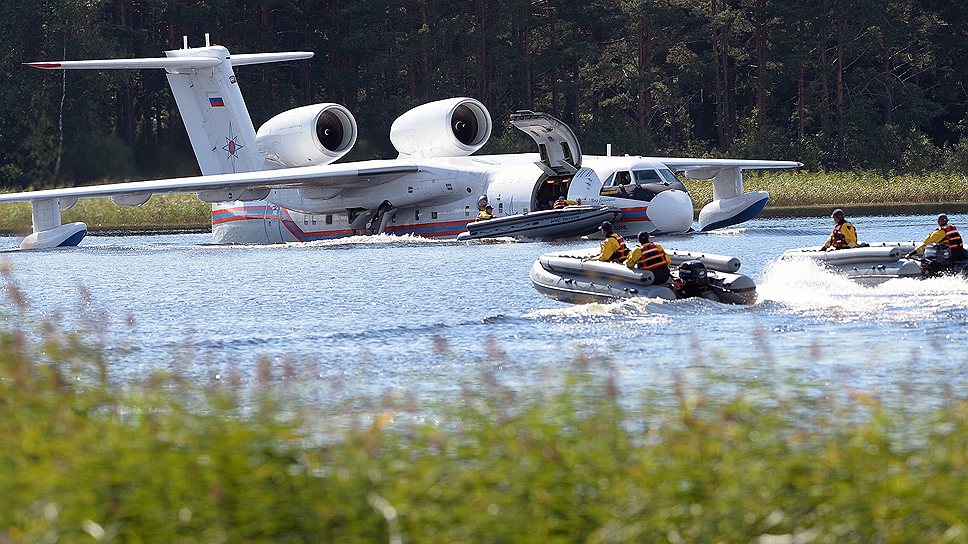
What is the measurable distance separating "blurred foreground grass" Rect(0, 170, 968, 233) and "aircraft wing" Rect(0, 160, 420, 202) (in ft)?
46.0

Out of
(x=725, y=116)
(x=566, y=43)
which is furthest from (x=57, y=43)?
(x=725, y=116)

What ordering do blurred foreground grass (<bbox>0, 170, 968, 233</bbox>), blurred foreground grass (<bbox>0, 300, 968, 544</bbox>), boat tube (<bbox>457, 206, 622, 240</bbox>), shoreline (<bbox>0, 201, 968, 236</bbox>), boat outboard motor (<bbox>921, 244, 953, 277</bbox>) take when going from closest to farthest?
blurred foreground grass (<bbox>0, 300, 968, 544</bbox>), boat outboard motor (<bbox>921, 244, 953, 277</bbox>), boat tube (<bbox>457, 206, 622, 240</bbox>), shoreline (<bbox>0, 201, 968, 236</bbox>), blurred foreground grass (<bbox>0, 170, 968, 233</bbox>)

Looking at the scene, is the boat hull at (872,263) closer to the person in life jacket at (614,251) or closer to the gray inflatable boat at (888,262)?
the gray inflatable boat at (888,262)

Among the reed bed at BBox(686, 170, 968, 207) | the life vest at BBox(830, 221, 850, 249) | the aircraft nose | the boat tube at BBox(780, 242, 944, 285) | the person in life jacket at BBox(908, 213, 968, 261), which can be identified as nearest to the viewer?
the person in life jacket at BBox(908, 213, 968, 261)

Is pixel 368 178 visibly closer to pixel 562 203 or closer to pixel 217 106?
pixel 562 203

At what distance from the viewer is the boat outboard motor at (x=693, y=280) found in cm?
1694

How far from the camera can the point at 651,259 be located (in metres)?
16.9

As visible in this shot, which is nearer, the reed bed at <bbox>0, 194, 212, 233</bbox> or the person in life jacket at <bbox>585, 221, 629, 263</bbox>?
the person in life jacket at <bbox>585, 221, 629, 263</bbox>

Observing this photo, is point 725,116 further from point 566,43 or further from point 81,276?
point 81,276

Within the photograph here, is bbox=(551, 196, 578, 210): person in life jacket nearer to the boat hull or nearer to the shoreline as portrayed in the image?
the boat hull

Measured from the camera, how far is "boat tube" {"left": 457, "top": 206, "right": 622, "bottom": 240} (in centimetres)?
2841

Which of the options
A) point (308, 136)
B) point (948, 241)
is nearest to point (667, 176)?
point (308, 136)

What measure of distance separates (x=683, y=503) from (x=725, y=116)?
56089 millimetres

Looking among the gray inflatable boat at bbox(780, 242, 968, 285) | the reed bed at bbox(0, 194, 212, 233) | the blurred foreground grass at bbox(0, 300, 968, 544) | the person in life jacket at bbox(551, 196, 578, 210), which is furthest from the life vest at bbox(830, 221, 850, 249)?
the reed bed at bbox(0, 194, 212, 233)
